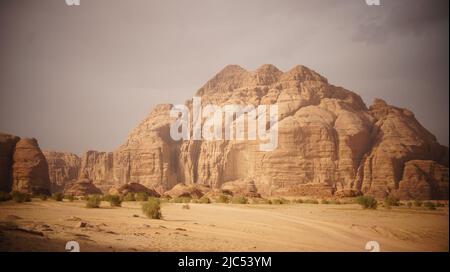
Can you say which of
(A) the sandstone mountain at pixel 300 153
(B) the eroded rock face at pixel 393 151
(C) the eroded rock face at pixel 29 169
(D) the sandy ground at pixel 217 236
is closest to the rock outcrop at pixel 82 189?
(C) the eroded rock face at pixel 29 169

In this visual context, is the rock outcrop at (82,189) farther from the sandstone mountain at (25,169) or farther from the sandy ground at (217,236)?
the sandy ground at (217,236)

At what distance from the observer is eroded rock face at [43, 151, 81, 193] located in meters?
71.1

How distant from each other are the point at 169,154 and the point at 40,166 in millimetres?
32273

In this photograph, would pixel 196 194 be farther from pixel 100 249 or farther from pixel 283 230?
pixel 100 249

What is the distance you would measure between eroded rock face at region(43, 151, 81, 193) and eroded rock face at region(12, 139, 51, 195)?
27.4 m

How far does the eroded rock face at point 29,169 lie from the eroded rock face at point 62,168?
27.4 metres

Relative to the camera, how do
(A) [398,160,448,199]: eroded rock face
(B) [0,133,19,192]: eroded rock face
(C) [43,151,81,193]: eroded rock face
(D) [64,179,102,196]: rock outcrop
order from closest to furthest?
1. (B) [0,133,19,192]: eroded rock face
2. (D) [64,179,102,196]: rock outcrop
3. (A) [398,160,448,199]: eroded rock face
4. (C) [43,151,81,193]: eroded rock face

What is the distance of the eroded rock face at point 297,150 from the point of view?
5241 centimetres

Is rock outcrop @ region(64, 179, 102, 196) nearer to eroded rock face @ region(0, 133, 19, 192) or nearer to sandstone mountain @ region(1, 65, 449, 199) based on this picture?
sandstone mountain @ region(1, 65, 449, 199)

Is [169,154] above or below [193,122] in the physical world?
below

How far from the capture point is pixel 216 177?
63844 millimetres

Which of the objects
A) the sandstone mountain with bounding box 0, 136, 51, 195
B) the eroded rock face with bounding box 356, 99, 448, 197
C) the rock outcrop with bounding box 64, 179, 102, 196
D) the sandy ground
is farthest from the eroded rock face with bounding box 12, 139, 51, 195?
the eroded rock face with bounding box 356, 99, 448, 197

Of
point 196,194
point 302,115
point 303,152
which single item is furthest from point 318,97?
point 196,194

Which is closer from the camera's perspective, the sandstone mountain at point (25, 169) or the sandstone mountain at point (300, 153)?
the sandstone mountain at point (25, 169)
